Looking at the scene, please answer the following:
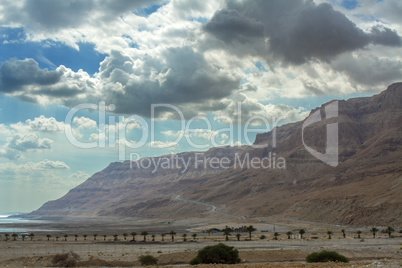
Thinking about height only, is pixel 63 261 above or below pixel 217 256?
below

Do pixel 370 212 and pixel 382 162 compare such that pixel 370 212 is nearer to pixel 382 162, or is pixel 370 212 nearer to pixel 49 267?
pixel 382 162

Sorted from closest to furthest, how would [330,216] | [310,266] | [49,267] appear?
[310,266] < [49,267] < [330,216]

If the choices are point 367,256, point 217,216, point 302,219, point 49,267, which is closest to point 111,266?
point 49,267

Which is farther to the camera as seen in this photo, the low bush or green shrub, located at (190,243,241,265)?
the low bush

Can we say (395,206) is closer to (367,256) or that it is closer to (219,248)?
(367,256)

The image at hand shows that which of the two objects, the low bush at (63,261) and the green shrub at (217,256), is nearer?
the green shrub at (217,256)

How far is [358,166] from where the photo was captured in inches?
7372

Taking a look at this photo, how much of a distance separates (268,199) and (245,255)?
147956 mm

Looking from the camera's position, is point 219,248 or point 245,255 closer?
point 219,248

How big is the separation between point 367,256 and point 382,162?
148m

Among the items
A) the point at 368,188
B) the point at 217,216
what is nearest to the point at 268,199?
the point at 217,216

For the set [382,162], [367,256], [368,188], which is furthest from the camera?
[382,162]

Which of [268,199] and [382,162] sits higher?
[382,162]

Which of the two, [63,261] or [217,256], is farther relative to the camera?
[63,261]
